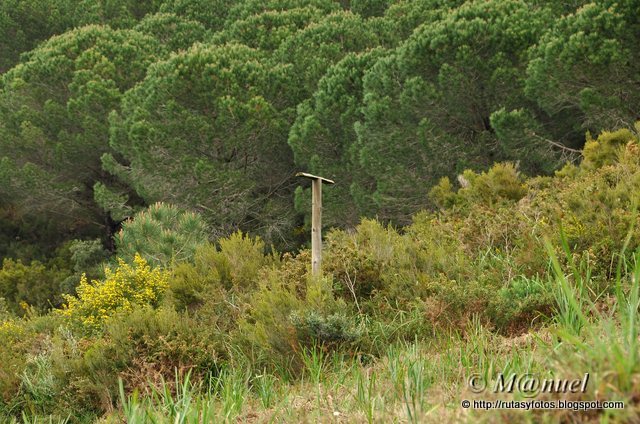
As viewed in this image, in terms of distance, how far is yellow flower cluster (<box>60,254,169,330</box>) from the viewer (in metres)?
9.66

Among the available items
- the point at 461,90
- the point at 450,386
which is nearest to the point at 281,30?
the point at 461,90

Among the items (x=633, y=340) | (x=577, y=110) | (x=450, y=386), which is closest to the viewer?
(x=633, y=340)

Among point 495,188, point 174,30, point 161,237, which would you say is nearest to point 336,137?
point 161,237

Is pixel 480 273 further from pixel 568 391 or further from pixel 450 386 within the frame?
pixel 568 391

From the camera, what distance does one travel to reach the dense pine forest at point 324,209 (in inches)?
168

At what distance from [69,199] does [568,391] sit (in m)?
22.4

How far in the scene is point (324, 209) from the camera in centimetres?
1920

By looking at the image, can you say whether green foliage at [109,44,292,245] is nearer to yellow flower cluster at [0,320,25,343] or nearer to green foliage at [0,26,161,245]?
green foliage at [0,26,161,245]

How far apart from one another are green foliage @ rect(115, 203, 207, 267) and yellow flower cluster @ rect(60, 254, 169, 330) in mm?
2202

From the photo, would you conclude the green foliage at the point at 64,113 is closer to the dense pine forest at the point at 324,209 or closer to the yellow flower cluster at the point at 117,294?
the dense pine forest at the point at 324,209

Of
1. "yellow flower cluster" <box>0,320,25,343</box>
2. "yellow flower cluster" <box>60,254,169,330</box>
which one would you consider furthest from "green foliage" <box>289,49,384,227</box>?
"yellow flower cluster" <box>0,320,25,343</box>

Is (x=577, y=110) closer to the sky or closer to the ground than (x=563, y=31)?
closer to the ground

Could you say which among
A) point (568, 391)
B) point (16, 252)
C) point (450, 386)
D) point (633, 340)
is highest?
point (633, 340)

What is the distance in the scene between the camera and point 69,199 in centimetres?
2328
